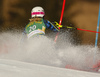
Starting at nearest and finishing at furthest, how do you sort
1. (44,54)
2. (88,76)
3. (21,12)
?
1. (88,76)
2. (44,54)
3. (21,12)

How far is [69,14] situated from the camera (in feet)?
8.13

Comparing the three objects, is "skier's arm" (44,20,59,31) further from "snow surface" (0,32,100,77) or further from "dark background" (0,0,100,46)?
"dark background" (0,0,100,46)

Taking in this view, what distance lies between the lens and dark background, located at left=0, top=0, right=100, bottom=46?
241 cm

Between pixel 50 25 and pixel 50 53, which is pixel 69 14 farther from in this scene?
pixel 50 53

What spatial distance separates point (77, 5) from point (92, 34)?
1.39 ft

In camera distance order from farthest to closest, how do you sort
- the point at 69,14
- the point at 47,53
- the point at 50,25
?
the point at 69,14 < the point at 50,25 < the point at 47,53

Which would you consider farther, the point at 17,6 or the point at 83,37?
the point at 17,6

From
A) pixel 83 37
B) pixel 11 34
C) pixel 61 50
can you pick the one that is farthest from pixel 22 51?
pixel 83 37

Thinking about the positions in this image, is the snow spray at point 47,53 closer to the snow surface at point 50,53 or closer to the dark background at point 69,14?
the snow surface at point 50,53

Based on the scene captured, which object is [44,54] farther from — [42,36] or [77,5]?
[77,5]

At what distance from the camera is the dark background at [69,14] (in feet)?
7.91

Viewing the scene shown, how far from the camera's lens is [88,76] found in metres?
1.04

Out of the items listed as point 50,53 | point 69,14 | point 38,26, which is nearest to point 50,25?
point 38,26

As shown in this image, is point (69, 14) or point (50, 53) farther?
point (69, 14)
